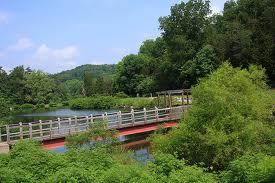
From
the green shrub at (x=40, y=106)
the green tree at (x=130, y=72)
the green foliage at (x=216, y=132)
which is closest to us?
the green foliage at (x=216, y=132)

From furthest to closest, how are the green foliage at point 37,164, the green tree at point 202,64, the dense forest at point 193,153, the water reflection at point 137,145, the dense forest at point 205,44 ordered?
→ the green tree at point 202,64 < the dense forest at point 205,44 < the water reflection at point 137,145 < the green foliage at point 37,164 < the dense forest at point 193,153

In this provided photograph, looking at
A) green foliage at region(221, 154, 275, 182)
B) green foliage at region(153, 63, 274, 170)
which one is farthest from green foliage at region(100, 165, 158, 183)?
green foliage at region(153, 63, 274, 170)

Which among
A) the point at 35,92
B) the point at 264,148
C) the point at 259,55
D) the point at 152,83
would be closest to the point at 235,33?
the point at 259,55

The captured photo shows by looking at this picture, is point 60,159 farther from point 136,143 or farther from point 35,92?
point 35,92

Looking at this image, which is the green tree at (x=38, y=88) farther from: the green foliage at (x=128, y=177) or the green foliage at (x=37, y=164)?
the green foliage at (x=128, y=177)

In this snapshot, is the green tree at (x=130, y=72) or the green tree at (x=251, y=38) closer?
the green tree at (x=251, y=38)

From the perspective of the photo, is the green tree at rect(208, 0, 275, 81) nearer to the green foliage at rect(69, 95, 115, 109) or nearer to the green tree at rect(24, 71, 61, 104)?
the green foliage at rect(69, 95, 115, 109)

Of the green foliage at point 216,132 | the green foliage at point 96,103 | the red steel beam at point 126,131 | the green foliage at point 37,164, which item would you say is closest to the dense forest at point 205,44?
the green foliage at point 96,103

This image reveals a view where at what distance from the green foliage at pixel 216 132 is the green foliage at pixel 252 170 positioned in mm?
5507

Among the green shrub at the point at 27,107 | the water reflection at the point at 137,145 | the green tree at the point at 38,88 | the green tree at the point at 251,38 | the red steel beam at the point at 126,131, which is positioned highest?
the green tree at the point at 251,38

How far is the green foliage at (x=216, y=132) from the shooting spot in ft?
65.5

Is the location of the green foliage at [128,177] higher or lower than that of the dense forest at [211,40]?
lower

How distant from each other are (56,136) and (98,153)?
13.8m

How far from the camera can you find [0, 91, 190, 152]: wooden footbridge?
29.2 m
